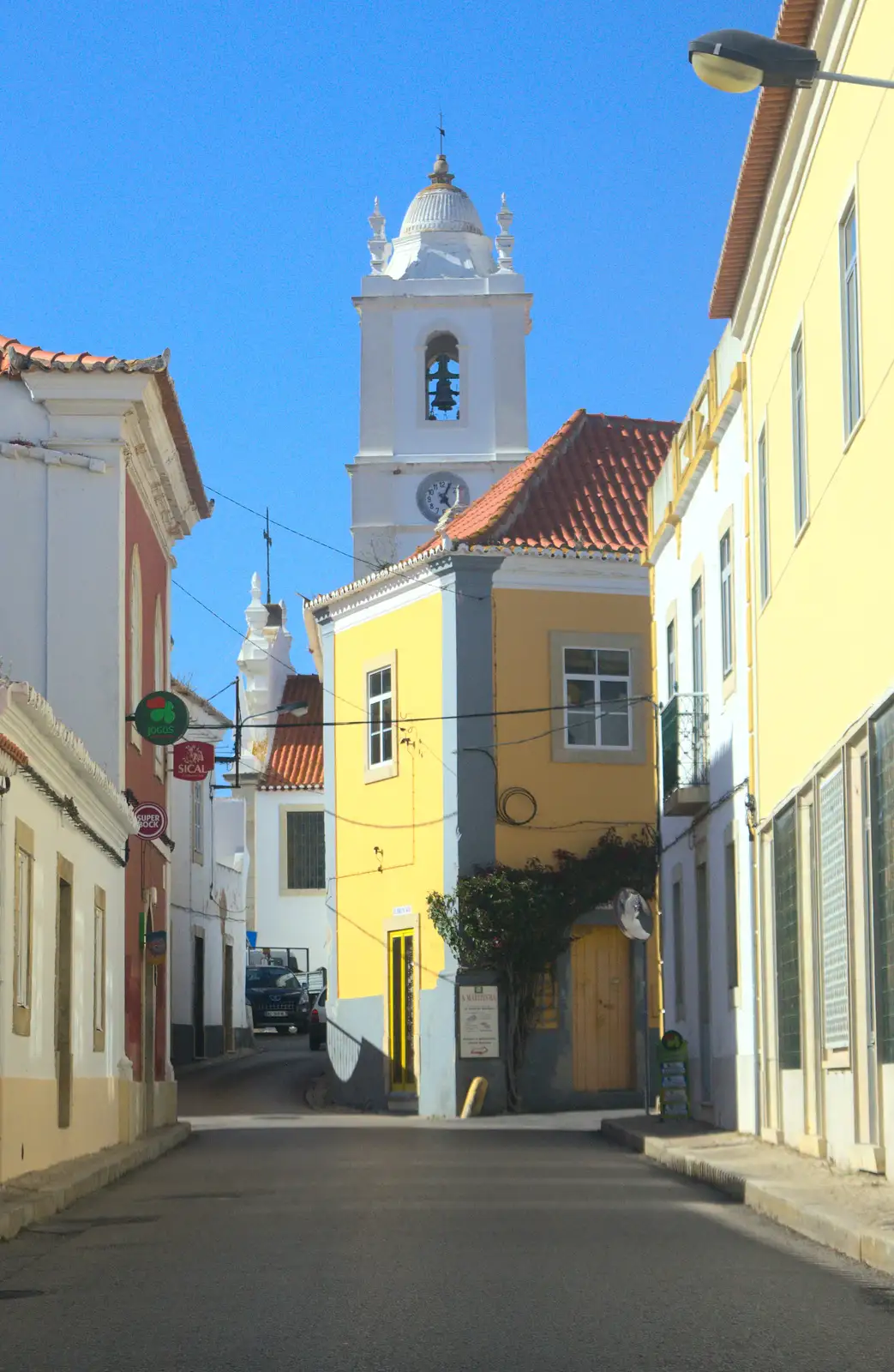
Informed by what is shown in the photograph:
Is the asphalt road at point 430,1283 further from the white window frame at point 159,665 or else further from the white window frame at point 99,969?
the white window frame at point 159,665

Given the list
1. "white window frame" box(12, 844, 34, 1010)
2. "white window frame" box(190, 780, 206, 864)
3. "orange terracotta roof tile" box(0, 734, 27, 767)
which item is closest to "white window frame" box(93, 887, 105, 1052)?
"white window frame" box(12, 844, 34, 1010)

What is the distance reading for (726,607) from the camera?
77.3 feet

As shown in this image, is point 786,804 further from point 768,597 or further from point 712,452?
point 712,452

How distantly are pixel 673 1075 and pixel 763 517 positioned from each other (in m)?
6.37

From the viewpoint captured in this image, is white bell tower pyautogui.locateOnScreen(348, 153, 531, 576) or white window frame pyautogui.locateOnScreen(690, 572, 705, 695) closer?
white window frame pyautogui.locateOnScreen(690, 572, 705, 695)

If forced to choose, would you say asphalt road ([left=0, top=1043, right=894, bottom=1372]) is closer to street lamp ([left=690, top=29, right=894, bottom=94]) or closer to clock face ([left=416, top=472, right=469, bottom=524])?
street lamp ([left=690, top=29, right=894, bottom=94])

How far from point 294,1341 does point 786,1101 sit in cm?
1155

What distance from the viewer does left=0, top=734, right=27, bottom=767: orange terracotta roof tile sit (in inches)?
608

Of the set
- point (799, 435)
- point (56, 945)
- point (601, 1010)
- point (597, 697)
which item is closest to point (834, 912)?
point (799, 435)

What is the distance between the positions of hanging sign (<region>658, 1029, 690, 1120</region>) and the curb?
5307 millimetres

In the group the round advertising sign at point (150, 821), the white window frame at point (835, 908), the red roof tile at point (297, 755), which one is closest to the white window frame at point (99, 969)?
the round advertising sign at point (150, 821)

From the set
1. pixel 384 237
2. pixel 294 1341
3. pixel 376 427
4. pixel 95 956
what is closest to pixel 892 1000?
pixel 294 1341

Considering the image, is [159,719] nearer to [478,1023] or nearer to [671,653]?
[671,653]

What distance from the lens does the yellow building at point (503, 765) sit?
1283 inches
